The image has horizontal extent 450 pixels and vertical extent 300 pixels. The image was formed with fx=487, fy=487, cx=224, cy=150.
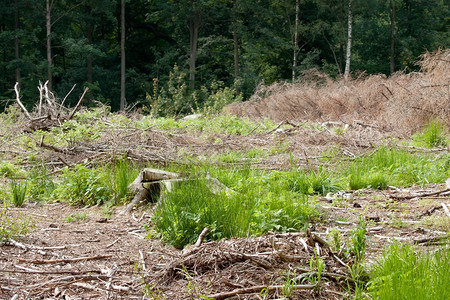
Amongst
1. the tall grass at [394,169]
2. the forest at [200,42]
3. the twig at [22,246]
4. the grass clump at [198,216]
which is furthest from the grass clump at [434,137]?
the forest at [200,42]

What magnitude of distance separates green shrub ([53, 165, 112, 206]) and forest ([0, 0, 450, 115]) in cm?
2376

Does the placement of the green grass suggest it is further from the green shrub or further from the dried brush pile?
the dried brush pile

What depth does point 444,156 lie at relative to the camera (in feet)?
24.0

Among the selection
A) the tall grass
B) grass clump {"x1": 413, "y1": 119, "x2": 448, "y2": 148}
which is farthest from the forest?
the tall grass

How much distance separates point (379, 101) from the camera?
43.8 ft

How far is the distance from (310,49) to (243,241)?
35.0 m

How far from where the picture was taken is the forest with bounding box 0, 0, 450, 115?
32.2 meters

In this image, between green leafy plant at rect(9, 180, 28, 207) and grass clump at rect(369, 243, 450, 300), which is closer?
grass clump at rect(369, 243, 450, 300)

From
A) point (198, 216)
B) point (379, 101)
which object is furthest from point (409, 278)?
point (379, 101)

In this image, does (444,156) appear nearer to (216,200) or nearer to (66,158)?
(216,200)

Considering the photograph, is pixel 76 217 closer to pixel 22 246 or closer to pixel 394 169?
pixel 22 246

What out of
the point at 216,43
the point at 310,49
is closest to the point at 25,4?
the point at 216,43

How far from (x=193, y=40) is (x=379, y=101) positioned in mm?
22098

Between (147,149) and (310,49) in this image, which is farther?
(310,49)
